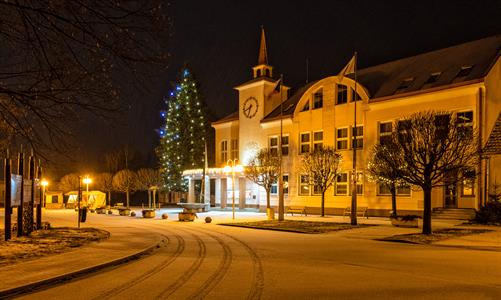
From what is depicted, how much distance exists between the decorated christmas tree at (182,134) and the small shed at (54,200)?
14622 mm

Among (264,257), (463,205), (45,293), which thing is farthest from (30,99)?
(463,205)

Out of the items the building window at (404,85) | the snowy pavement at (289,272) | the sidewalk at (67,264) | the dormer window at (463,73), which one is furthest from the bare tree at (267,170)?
the sidewalk at (67,264)

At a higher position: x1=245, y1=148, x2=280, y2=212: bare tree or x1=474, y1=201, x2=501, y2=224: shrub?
x1=245, y1=148, x2=280, y2=212: bare tree

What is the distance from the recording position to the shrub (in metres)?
27.5

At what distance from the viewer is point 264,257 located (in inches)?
587

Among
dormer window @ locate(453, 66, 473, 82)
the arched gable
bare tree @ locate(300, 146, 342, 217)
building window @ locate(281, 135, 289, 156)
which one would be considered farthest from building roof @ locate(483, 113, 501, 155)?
building window @ locate(281, 135, 289, 156)

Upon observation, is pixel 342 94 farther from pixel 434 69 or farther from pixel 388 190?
pixel 388 190

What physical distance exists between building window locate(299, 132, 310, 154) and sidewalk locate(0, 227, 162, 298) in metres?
27.0

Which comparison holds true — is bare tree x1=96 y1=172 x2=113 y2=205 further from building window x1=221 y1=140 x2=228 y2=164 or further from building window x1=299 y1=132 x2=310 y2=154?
building window x1=299 y1=132 x2=310 y2=154

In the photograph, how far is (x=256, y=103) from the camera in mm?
49719

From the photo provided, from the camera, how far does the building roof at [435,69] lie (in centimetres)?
3331

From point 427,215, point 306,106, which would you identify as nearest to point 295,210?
point 306,106

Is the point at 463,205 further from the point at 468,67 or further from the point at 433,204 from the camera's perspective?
the point at 468,67

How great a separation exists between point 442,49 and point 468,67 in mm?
6411
